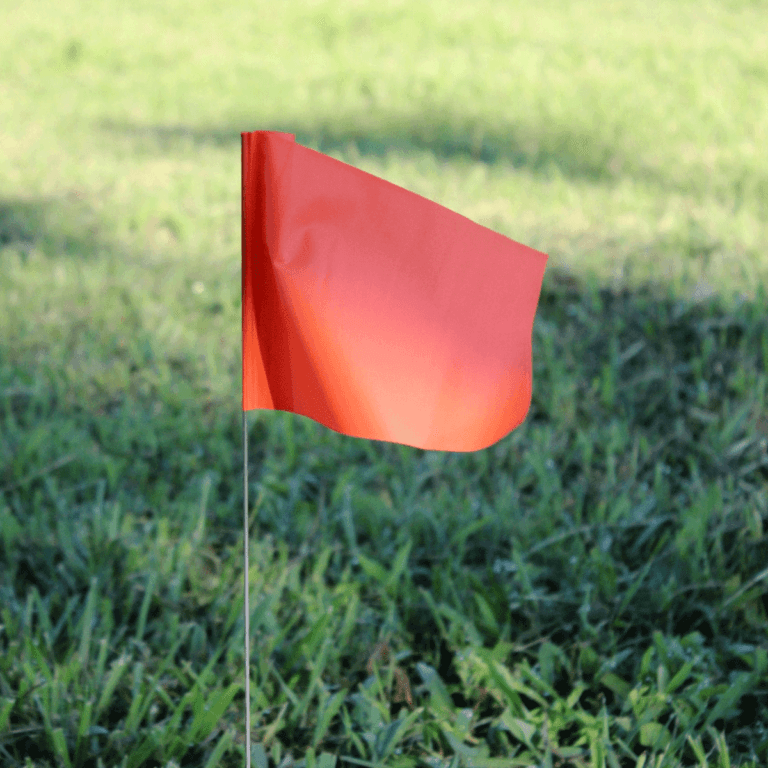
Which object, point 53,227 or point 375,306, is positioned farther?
point 53,227

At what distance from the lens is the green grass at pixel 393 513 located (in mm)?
1490

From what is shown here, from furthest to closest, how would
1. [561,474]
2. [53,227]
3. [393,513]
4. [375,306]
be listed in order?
[53,227]
[561,474]
[393,513]
[375,306]

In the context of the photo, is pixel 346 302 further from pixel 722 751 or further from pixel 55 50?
pixel 55 50

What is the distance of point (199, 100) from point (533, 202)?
11.7 ft

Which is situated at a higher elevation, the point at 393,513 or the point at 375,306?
the point at 375,306

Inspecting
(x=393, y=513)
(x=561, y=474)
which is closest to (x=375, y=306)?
(x=393, y=513)

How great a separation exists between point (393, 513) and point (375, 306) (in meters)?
1.01

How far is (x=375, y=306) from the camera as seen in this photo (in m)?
1.17

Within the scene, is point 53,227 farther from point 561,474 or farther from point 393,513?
→ point 561,474

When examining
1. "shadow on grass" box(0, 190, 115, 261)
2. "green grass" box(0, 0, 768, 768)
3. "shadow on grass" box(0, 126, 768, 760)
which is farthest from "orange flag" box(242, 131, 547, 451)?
"shadow on grass" box(0, 190, 115, 261)

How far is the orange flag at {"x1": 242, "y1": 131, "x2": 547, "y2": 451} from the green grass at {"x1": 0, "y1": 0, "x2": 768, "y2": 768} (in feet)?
1.99

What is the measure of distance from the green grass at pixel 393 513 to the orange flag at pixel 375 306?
606 millimetres

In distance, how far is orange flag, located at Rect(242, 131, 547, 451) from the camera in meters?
1.13

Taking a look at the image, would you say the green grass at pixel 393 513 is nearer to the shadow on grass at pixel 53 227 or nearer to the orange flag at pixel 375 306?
the shadow on grass at pixel 53 227
